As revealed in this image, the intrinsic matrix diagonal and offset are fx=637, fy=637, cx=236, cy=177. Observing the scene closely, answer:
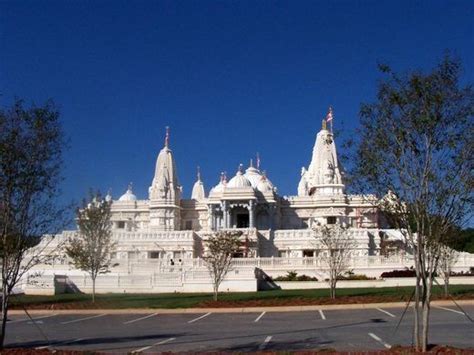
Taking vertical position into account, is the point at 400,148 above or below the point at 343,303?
above

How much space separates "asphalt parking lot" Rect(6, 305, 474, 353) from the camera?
17250 millimetres

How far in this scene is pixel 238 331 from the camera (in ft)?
69.3

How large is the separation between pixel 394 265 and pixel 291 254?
604 inches

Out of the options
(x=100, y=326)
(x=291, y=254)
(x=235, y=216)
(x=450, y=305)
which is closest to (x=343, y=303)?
(x=450, y=305)

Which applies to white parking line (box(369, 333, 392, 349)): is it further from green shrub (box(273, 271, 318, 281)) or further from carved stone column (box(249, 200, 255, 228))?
carved stone column (box(249, 200, 255, 228))

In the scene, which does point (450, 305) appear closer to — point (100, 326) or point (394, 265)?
point (100, 326)

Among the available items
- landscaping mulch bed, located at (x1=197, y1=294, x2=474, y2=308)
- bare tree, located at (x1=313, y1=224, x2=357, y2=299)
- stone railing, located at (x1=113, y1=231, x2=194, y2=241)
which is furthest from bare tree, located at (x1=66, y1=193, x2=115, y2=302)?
stone railing, located at (x1=113, y1=231, x2=194, y2=241)

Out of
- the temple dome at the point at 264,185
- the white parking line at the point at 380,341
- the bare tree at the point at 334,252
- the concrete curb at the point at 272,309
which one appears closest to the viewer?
the white parking line at the point at 380,341

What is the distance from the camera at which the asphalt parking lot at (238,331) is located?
17.2 metres

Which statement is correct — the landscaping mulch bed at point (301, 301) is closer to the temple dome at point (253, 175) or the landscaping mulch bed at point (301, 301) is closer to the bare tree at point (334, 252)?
the bare tree at point (334, 252)

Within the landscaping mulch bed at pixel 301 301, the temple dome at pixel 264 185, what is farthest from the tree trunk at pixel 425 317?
the temple dome at pixel 264 185

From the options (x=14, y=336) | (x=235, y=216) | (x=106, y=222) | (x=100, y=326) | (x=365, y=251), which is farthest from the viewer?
(x=235, y=216)

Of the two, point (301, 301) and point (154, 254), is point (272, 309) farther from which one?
point (154, 254)

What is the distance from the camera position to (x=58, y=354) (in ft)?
48.0
